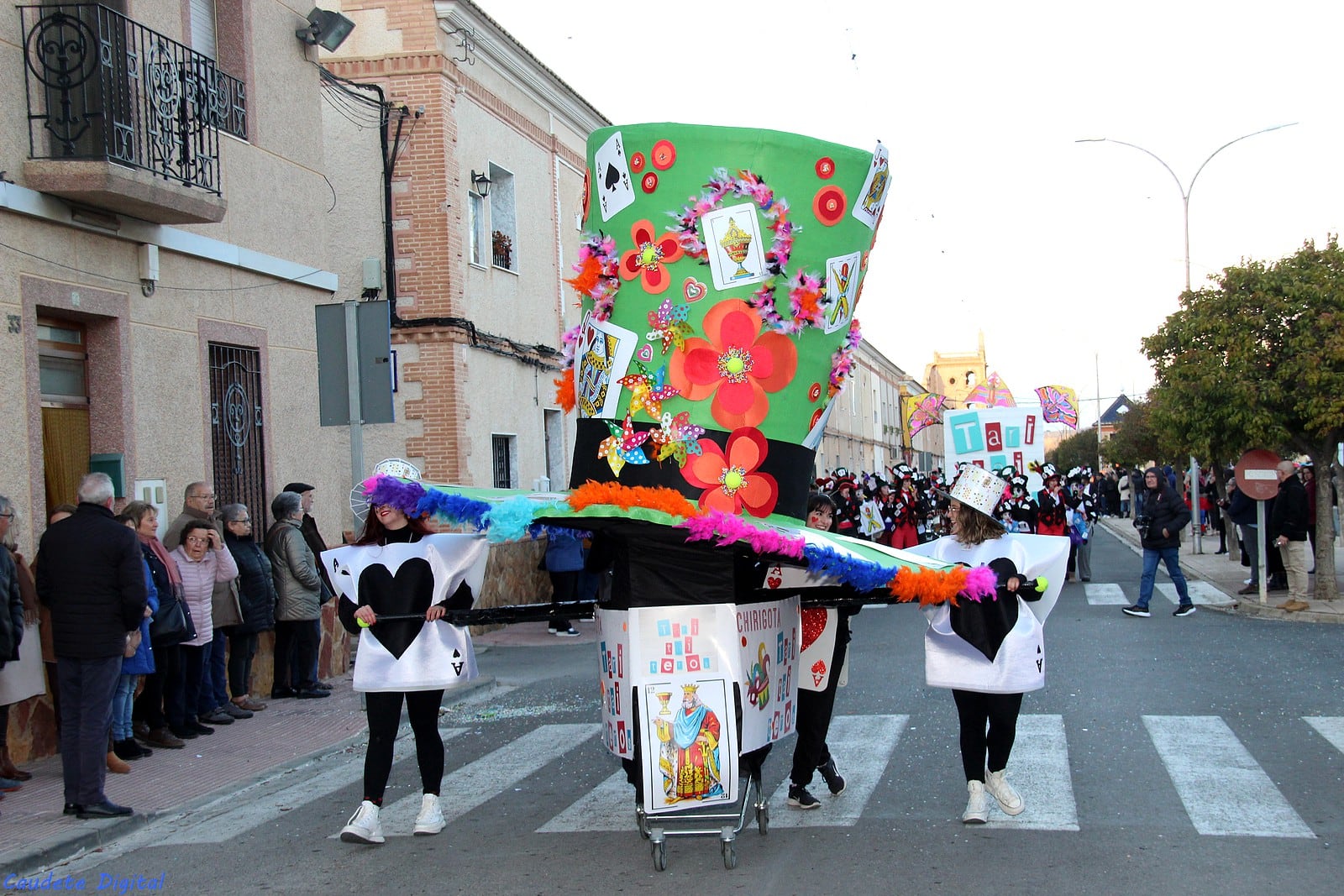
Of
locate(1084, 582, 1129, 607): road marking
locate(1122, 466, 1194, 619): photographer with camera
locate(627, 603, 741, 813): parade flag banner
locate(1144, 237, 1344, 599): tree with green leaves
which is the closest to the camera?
locate(627, 603, 741, 813): parade flag banner

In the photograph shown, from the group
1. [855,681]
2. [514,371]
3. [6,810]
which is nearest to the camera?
[6,810]

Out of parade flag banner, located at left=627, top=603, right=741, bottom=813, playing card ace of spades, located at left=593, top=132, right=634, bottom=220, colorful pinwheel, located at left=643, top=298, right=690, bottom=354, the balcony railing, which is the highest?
the balcony railing

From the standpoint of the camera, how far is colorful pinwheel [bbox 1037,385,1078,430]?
28484 millimetres

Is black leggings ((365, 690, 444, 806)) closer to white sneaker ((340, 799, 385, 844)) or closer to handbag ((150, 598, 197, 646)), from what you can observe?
white sneaker ((340, 799, 385, 844))

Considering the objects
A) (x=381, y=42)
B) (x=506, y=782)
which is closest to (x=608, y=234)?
(x=506, y=782)

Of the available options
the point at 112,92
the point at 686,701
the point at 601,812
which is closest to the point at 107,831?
the point at 601,812

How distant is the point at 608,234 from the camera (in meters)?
6.00

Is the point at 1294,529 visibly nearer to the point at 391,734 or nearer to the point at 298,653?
the point at 298,653

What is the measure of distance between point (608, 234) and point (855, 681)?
5.76m

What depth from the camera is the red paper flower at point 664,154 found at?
5.80 m

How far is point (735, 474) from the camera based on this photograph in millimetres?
5723

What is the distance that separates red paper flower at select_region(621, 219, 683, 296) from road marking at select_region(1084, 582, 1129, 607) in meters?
11.4

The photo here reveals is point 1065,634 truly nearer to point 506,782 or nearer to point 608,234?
point 506,782

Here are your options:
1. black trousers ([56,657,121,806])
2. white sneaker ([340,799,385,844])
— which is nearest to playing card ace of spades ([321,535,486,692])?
white sneaker ([340,799,385,844])
